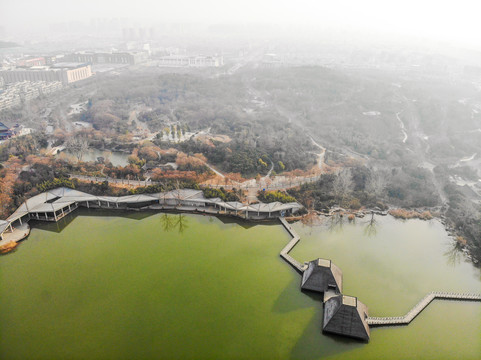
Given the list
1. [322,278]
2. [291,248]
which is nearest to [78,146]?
[291,248]

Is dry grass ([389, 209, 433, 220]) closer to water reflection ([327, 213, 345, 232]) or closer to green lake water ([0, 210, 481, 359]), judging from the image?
green lake water ([0, 210, 481, 359])

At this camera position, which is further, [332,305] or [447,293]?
[447,293]

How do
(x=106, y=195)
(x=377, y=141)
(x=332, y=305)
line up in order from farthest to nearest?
(x=377, y=141)
(x=106, y=195)
(x=332, y=305)

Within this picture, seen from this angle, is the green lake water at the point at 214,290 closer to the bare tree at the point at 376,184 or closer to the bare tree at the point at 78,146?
the bare tree at the point at 376,184

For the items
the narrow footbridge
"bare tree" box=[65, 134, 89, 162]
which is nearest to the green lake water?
the narrow footbridge

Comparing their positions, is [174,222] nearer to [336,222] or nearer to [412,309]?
[336,222]

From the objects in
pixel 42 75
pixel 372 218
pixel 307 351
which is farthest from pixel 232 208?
pixel 42 75

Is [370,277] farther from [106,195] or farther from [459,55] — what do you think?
[459,55]

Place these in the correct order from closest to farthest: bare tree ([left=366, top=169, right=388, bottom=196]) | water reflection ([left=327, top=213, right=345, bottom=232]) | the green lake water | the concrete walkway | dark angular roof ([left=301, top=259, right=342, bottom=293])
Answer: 1. the green lake water
2. dark angular roof ([left=301, top=259, right=342, bottom=293])
3. the concrete walkway
4. water reflection ([left=327, top=213, right=345, bottom=232])
5. bare tree ([left=366, top=169, right=388, bottom=196])
